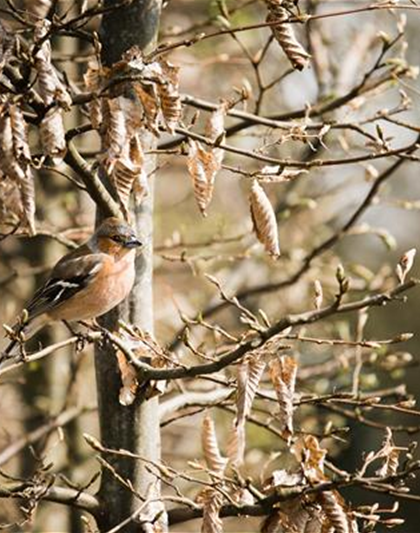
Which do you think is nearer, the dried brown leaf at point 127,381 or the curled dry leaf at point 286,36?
the curled dry leaf at point 286,36

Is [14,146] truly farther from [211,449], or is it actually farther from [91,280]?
[91,280]

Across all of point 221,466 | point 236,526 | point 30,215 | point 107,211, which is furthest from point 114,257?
point 236,526

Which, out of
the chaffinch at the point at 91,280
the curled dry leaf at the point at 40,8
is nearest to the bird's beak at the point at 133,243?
the chaffinch at the point at 91,280

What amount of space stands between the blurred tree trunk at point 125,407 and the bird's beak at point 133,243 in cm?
3

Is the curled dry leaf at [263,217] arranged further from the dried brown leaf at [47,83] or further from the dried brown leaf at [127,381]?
the dried brown leaf at [127,381]

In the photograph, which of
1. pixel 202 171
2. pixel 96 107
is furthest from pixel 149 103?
pixel 202 171

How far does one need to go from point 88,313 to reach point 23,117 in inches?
62.6

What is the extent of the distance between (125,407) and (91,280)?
69 cm

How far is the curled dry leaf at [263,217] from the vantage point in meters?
3.44

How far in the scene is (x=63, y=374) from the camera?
7.62m

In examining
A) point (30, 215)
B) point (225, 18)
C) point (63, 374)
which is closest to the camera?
point (30, 215)

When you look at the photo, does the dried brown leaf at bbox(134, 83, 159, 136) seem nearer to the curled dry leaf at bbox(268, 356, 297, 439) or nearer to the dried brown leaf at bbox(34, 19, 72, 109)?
the dried brown leaf at bbox(34, 19, 72, 109)

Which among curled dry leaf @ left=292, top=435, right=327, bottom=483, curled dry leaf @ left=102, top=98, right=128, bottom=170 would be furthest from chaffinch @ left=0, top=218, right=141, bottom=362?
curled dry leaf @ left=292, top=435, right=327, bottom=483

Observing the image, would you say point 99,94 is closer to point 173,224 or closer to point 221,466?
point 221,466
